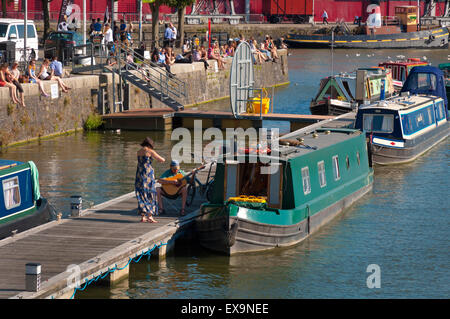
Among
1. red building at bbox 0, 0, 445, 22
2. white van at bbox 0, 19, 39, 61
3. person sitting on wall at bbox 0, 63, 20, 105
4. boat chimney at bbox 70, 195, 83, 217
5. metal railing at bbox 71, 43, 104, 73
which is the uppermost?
red building at bbox 0, 0, 445, 22


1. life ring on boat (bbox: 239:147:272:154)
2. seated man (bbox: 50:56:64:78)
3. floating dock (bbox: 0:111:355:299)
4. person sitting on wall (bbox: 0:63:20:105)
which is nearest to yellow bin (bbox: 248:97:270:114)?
seated man (bbox: 50:56:64:78)

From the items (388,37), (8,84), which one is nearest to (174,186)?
(8,84)

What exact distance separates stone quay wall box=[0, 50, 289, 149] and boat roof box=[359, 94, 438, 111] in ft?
36.1

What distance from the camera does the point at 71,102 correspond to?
3616cm

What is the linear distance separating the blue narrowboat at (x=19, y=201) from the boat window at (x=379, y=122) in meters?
14.5

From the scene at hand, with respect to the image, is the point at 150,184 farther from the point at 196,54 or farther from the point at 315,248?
the point at 196,54

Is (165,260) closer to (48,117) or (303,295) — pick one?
(303,295)

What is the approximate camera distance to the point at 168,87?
4116 centimetres

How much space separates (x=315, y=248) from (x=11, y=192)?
674cm

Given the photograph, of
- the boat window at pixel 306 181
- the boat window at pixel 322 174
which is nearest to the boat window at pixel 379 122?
the boat window at pixel 322 174

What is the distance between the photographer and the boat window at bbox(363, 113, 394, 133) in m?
32.3

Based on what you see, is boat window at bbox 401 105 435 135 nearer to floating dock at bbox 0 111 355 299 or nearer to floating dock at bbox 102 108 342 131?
floating dock at bbox 102 108 342 131

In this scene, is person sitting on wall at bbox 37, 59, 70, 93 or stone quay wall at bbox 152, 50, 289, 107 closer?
person sitting on wall at bbox 37, 59, 70, 93

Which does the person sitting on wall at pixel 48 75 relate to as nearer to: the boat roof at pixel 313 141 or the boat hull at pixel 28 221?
the boat roof at pixel 313 141
